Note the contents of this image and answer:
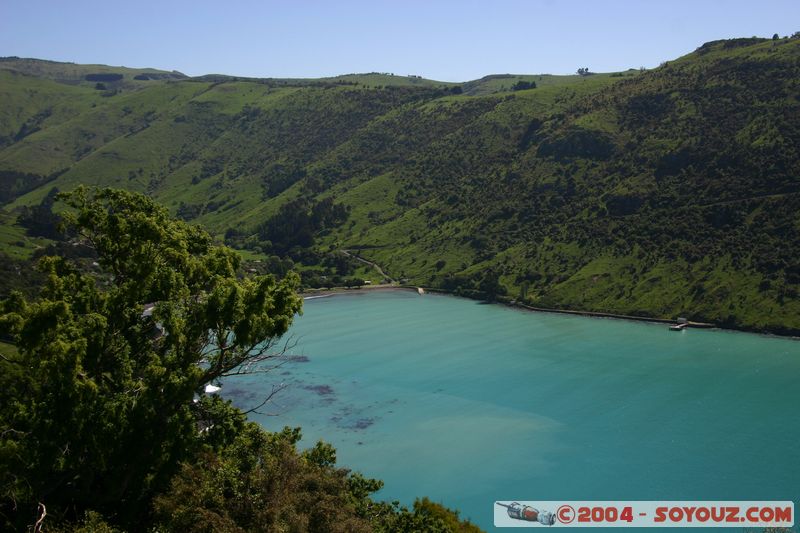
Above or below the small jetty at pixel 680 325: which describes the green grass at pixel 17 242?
above

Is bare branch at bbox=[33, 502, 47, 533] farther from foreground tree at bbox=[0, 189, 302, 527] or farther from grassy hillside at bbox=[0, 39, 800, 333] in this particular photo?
grassy hillside at bbox=[0, 39, 800, 333]

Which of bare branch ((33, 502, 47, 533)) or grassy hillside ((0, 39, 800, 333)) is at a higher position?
grassy hillside ((0, 39, 800, 333))

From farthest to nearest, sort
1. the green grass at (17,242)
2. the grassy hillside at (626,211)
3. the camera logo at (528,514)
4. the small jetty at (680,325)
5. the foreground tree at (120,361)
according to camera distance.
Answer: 1. the green grass at (17,242)
2. the grassy hillside at (626,211)
3. the small jetty at (680,325)
4. the camera logo at (528,514)
5. the foreground tree at (120,361)

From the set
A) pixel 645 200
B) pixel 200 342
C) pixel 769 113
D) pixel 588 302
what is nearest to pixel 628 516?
pixel 200 342

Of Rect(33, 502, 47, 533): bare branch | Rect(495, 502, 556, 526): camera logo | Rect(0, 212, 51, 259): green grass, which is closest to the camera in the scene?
Rect(33, 502, 47, 533): bare branch

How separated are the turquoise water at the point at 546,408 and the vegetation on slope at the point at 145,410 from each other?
29.2 m

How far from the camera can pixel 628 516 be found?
52.8m

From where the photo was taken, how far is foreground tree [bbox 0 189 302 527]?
1005 inches

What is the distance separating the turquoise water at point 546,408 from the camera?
192 feet

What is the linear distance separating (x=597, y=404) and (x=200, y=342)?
2267 inches

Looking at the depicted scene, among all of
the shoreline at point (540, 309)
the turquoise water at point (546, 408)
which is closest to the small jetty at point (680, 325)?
the shoreline at point (540, 309)

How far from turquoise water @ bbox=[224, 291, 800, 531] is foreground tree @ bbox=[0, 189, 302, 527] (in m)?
30.5

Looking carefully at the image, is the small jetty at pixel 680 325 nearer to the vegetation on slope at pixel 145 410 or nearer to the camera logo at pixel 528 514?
the camera logo at pixel 528 514

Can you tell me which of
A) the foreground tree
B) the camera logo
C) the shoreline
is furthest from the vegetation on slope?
the shoreline
